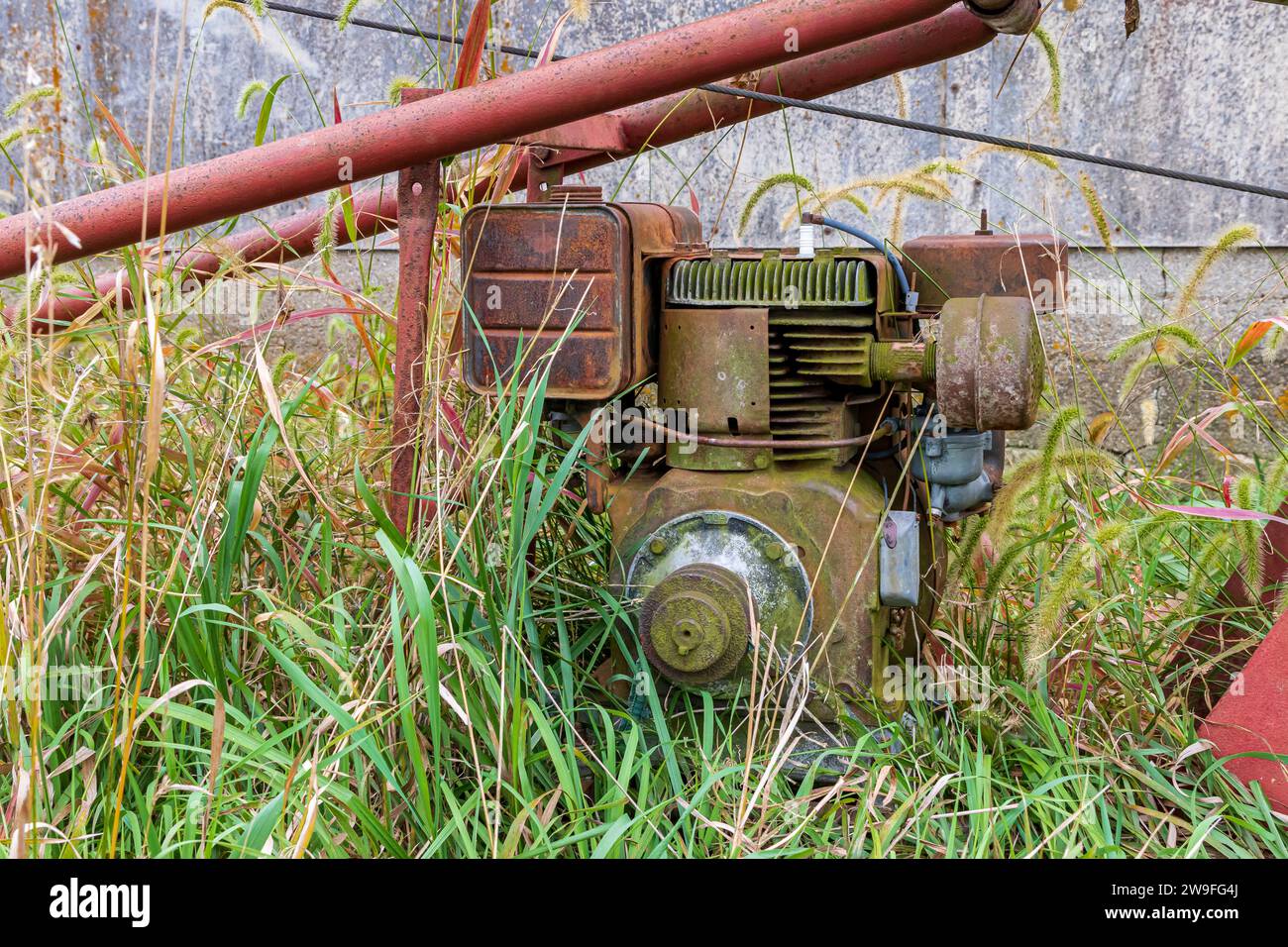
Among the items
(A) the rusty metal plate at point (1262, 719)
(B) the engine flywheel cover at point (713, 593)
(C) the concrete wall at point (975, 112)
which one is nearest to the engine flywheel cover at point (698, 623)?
(B) the engine flywheel cover at point (713, 593)

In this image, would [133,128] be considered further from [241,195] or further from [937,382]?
[937,382]

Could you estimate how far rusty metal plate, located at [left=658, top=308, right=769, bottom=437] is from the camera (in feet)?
7.00

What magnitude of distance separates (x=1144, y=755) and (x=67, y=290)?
2.37 meters

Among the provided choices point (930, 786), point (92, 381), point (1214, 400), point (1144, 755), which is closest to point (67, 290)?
point (92, 381)

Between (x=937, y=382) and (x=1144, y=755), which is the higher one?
(x=937, y=382)

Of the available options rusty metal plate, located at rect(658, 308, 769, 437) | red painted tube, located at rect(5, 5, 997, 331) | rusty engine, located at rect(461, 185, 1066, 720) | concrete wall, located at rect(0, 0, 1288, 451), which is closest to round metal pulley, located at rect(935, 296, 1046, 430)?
rusty engine, located at rect(461, 185, 1066, 720)

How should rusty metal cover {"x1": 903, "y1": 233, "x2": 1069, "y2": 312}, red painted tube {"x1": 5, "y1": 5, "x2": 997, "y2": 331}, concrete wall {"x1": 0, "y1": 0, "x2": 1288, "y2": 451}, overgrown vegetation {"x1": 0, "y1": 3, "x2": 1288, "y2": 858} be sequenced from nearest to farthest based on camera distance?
overgrown vegetation {"x1": 0, "y1": 3, "x2": 1288, "y2": 858}
red painted tube {"x1": 5, "y1": 5, "x2": 997, "y2": 331}
rusty metal cover {"x1": 903, "y1": 233, "x2": 1069, "y2": 312}
concrete wall {"x1": 0, "y1": 0, "x2": 1288, "y2": 451}

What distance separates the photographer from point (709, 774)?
6.24 ft

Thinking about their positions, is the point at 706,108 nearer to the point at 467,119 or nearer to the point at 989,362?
the point at 467,119

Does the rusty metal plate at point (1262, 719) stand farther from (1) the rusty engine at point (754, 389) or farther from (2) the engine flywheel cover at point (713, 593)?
(2) the engine flywheel cover at point (713, 593)

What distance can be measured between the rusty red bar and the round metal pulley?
0.88 metres

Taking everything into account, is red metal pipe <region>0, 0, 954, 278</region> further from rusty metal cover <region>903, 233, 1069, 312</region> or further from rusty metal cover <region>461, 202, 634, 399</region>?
rusty metal cover <region>903, 233, 1069, 312</region>

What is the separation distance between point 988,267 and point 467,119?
39.0 inches

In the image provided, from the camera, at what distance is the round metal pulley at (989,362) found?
197 cm
